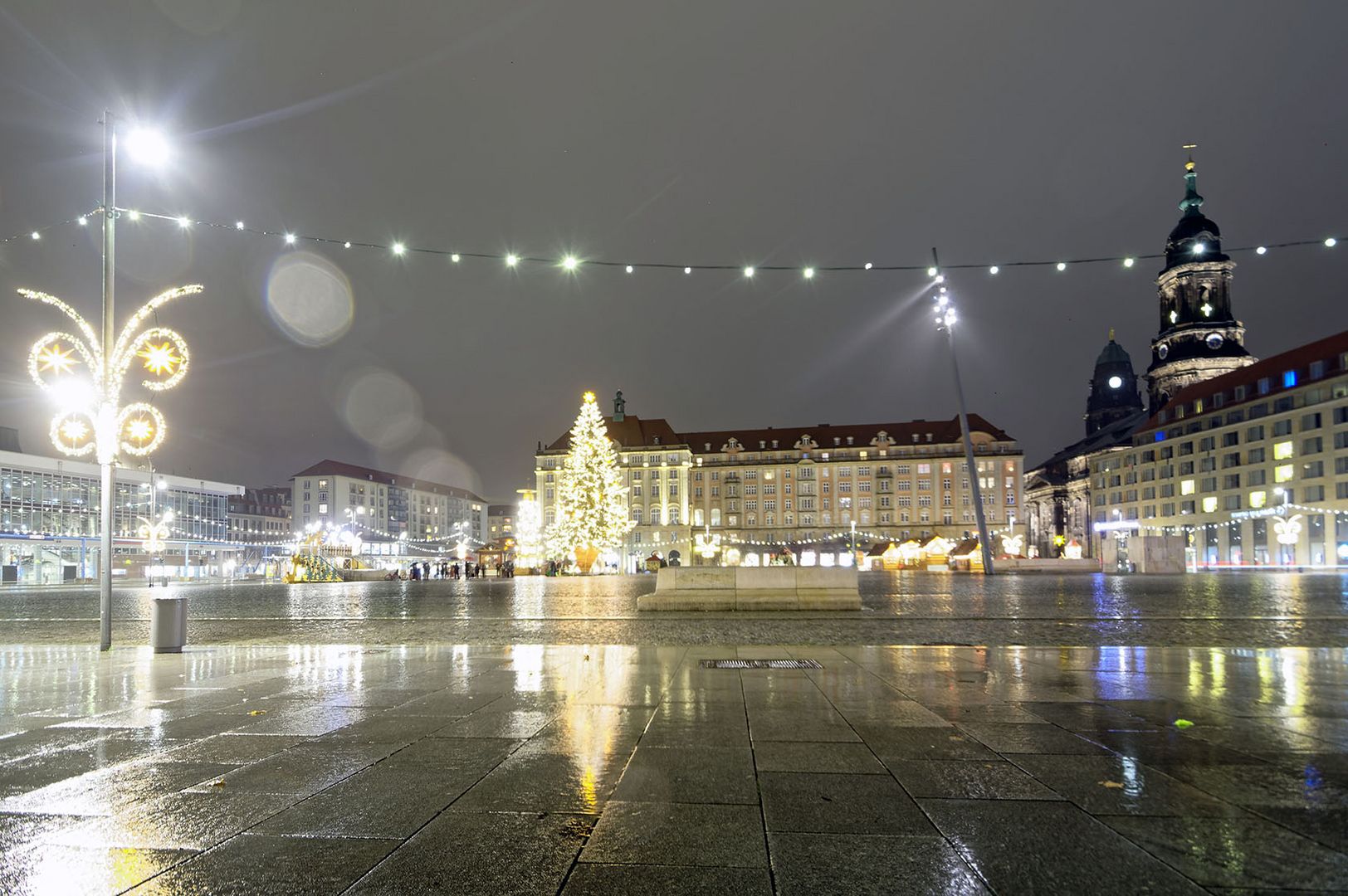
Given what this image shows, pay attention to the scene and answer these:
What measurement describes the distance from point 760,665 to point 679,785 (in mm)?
6071

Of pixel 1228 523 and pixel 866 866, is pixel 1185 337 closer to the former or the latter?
pixel 1228 523

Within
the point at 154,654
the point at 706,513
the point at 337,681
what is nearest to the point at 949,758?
the point at 337,681

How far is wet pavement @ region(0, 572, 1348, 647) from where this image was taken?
14555 millimetres

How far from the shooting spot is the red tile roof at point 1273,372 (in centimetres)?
7538

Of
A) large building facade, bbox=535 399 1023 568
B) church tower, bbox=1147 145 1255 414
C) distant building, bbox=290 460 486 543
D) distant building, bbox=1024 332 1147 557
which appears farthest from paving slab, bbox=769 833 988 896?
distant building, bbox=1024 332 1147 557

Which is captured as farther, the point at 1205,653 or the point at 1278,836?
the point at 1205,653

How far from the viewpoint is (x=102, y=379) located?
1435 centimetres

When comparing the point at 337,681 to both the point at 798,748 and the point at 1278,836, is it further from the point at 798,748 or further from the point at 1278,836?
the point at 1278,836

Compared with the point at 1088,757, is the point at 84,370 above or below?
above

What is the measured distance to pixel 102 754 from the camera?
596 centimetres

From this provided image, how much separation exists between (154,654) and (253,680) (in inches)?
166

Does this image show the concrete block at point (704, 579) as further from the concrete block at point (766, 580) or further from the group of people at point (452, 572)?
the group of people at point (452, 572)

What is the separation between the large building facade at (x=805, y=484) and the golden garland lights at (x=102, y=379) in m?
107

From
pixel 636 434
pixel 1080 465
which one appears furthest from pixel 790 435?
pixel 1080 465
